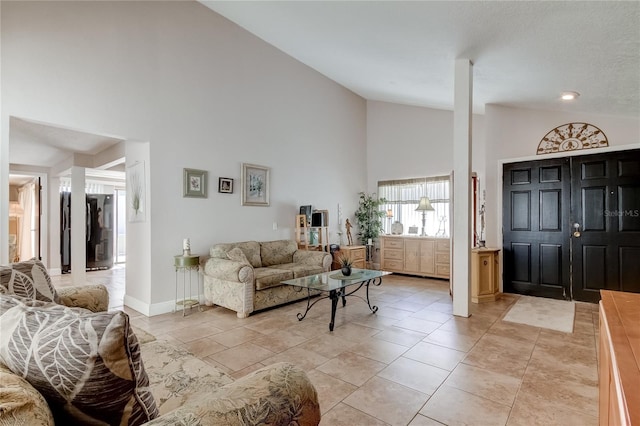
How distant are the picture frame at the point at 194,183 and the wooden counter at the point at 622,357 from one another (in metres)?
4.27

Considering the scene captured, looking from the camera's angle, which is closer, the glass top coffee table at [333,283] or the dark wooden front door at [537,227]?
the glass top coffee table at [333,283]

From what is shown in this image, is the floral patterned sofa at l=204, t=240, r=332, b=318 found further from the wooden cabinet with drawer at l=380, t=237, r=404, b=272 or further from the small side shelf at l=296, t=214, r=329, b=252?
the wooden cabinet with drawer at l=380, t=237, r=404, b=272

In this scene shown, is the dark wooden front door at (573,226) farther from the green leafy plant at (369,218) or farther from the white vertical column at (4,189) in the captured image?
the white vertical column at (4,189)

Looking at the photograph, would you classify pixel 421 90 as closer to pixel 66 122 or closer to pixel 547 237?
pixel 547 237

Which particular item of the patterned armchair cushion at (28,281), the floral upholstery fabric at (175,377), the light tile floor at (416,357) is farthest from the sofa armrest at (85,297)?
the light tile floor at (416,357)

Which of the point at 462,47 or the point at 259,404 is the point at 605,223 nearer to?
the point at 462,47

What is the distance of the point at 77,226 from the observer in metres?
5.75

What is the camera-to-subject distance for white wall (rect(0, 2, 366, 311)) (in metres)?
3.23

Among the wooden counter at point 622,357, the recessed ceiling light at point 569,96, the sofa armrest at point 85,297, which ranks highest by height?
the recessed ceiling light at point 569,96

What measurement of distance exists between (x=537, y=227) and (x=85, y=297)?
5506mm

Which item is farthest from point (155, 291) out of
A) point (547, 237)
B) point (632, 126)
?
point (632, 126)

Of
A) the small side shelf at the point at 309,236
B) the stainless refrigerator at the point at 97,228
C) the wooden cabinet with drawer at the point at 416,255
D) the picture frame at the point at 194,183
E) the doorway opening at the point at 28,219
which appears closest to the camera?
the picture frame at the point at 194,183

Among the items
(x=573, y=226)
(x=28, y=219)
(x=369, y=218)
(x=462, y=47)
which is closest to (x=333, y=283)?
(x=462, y=47)

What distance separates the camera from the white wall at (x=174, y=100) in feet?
10.6
